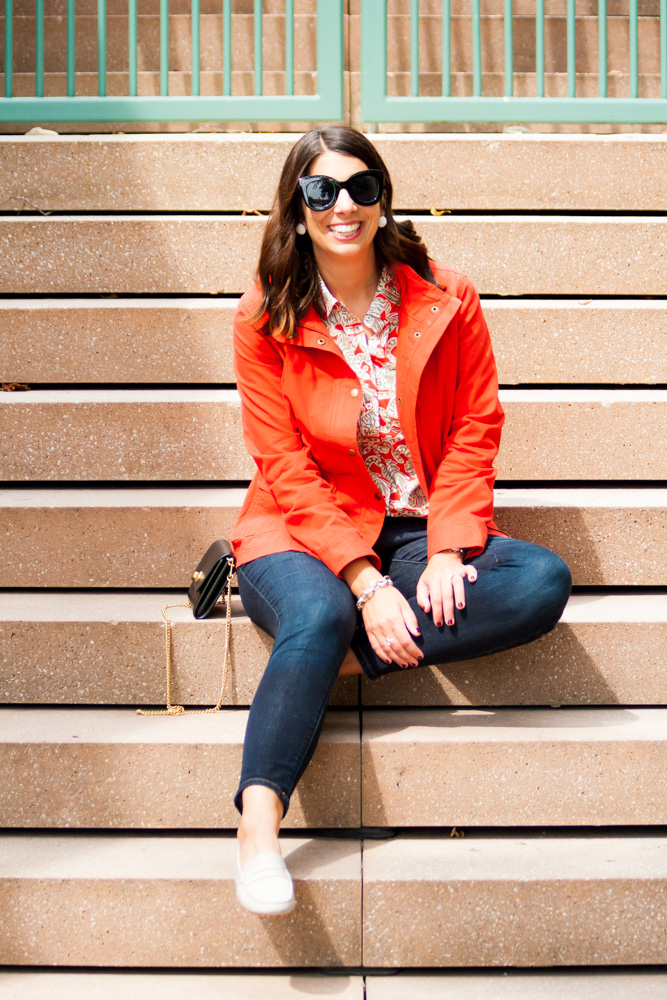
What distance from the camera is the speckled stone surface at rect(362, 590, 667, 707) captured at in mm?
2209

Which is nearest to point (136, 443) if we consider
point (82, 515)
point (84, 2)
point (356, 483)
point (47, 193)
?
point (82, 515)

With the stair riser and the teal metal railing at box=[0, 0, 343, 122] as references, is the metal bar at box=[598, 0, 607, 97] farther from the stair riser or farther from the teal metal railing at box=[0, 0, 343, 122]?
the stair riser

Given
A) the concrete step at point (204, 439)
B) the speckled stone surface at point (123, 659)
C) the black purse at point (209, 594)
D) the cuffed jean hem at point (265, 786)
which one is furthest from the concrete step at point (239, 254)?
the cuffed jean hem at point (265, 786)

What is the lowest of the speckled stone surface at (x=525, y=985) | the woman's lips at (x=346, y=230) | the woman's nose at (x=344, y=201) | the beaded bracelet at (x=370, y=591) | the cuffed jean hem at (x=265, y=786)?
Answer: the speckled stone surface at (x=525, y=985)

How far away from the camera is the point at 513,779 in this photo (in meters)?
2.03

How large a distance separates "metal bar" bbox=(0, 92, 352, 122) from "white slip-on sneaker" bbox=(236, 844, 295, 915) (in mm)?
2606

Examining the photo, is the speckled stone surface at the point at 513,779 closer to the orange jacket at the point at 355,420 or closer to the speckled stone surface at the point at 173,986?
the speckled stone surface at the point at 173,986

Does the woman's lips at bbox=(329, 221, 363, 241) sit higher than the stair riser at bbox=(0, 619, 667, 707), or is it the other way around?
the woman's lips at bbox=(329, 221, 363, 241)

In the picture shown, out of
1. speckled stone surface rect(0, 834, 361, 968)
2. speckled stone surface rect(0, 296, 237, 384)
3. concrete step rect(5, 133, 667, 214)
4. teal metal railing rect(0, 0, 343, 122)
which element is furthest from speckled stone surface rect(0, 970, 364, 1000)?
teal metal railing rect(0, 0, 343, 122)

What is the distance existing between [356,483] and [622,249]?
1.32 m

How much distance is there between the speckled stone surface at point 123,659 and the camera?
7.29 feet

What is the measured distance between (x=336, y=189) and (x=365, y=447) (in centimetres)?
61

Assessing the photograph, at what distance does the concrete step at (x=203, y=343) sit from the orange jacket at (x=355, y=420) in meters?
0.55

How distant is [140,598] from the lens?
2.43 meters
